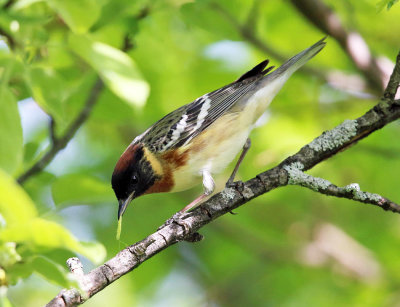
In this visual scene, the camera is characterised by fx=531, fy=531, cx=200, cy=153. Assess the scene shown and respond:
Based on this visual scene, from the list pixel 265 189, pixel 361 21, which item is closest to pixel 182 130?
pixel 265 189

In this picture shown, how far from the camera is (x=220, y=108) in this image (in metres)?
4.69

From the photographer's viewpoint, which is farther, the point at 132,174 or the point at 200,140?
the point at 200,140

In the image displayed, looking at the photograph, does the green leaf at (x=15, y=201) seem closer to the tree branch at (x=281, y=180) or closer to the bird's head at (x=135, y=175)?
the tree branch at (x=281, y=180)

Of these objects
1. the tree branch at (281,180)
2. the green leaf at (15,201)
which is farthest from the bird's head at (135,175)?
the green leaf at (15,201)

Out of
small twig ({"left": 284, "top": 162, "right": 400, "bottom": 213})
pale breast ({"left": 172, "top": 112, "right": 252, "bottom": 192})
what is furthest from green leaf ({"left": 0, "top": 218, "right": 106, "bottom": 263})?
pale breast ({"left": 172, "top": 112, "right": 252, "bottom": 192})

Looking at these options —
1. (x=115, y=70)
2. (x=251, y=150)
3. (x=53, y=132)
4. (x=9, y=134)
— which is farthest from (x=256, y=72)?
(x=9, y=134)

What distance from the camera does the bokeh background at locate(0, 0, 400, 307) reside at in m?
3.74

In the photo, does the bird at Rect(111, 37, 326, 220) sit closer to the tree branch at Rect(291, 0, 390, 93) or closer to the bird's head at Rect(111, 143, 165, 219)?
the bird's head at Rect(111, 143, 165, 219)

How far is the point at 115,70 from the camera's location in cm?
214

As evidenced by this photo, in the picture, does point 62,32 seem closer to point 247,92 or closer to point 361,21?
point 247,92

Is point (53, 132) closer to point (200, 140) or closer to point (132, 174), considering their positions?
point (132, 174)

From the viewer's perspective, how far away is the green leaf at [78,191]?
231 centimetres

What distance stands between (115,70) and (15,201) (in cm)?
92

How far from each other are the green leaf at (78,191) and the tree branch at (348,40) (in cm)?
282
